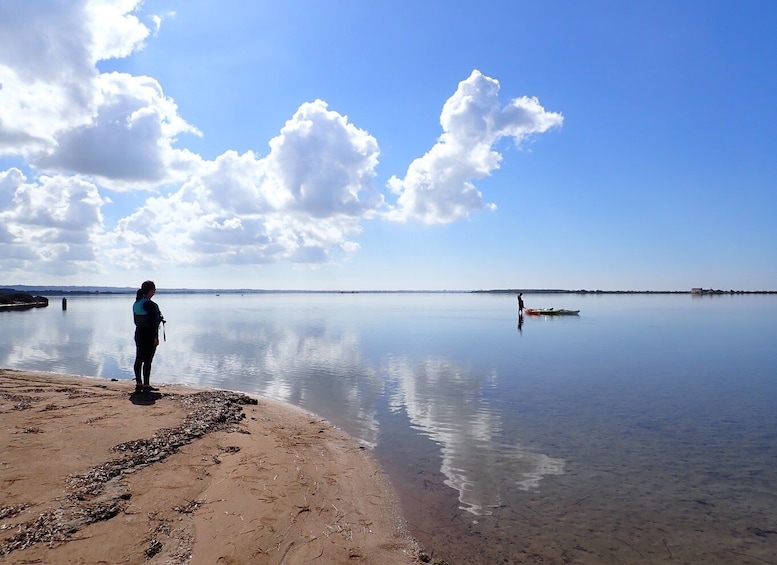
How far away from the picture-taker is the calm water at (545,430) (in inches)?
290

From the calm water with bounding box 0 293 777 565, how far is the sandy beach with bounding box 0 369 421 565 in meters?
1.21

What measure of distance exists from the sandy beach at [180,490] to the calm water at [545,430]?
1.21 metres

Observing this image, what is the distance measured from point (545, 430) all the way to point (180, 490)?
987 cm

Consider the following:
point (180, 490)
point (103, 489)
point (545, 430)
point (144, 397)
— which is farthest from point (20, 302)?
point (545, 430)

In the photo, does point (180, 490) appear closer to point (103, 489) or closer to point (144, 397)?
point (103, 489)

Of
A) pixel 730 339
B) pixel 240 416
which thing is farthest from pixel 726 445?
pixel 730 339

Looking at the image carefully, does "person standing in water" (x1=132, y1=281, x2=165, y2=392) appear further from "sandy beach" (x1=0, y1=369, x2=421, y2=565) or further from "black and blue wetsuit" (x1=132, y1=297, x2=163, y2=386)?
"sandy beach" (x1=0, y1=369, x2=421, y2=565)

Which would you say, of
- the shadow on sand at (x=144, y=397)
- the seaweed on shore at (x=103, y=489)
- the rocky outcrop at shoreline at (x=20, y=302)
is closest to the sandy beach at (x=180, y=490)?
the seaweed on shore at (x=103, y=489)

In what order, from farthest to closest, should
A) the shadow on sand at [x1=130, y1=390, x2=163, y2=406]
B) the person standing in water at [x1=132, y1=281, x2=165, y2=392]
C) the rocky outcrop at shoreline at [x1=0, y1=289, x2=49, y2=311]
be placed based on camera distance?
the rocky outcrop at shoreline at [x1=0, y1=289, x2=49, y2=311] < the person standing in water at [x1=132, y1=281, x2=165, y2=392] < the shadow on sand at [x1=130, y1=390, x2=163, y2=406]

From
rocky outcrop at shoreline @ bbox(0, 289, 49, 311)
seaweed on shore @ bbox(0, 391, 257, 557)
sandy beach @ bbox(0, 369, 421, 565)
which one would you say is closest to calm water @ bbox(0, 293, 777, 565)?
sandy beach @ bbox(0, 369, 421, 565)

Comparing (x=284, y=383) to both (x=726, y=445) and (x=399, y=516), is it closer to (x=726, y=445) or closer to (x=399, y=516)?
(x=399, y=516)

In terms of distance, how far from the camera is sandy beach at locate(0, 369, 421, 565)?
5332mm

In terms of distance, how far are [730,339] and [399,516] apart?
4069 cm

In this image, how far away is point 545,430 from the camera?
12766 millimetres
